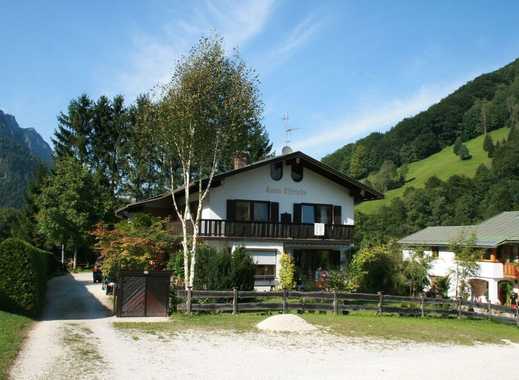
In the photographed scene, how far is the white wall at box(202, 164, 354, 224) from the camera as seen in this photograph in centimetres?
2855

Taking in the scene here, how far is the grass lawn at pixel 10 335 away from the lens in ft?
34.3

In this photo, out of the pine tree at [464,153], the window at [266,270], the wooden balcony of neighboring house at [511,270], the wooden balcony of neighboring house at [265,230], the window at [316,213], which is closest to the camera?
the wooden balcony of neighboring house at [265,230]

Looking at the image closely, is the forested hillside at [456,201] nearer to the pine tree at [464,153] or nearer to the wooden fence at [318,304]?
the pine tree at [464,153]

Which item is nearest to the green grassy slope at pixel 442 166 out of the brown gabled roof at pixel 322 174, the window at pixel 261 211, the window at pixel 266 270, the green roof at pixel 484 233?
the green roof at pixel 484 233

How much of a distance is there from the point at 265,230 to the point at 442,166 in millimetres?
80243

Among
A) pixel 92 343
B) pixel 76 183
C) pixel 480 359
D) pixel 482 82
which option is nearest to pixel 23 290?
pixel 92 343

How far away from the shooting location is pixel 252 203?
29.3 metres

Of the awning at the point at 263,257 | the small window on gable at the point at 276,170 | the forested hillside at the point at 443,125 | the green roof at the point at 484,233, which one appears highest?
the forested hillside at the point at 443,125

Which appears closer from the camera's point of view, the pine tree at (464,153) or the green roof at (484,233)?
the green roof at (484,233)

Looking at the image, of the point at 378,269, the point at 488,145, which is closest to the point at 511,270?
the point at 378,269

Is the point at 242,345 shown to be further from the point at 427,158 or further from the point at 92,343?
the point at 427,158

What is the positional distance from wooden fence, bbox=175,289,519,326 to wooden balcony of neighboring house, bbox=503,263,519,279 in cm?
1381

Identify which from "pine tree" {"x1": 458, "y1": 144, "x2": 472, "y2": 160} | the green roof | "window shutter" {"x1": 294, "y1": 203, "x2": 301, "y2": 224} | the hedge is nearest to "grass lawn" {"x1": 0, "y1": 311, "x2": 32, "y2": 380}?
the hedge

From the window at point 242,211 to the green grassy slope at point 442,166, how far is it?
216ft
